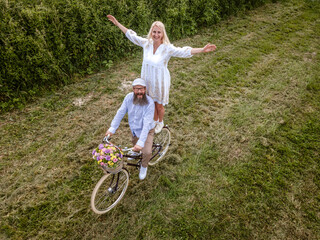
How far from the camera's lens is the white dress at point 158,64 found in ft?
11.3

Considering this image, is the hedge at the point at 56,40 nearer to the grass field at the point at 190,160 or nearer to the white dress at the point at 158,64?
the grass field at the point at 190,160

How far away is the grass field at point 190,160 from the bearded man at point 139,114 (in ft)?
4.11

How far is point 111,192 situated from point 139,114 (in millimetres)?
1473

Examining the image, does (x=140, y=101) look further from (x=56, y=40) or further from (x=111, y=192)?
(x=56, y=40)

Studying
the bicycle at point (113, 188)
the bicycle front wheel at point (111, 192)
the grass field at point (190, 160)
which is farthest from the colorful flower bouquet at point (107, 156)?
the grass field at point (190, 160)

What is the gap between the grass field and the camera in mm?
3480

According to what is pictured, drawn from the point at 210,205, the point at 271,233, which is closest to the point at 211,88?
the point at 210,205

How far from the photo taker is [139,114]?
3.30 m

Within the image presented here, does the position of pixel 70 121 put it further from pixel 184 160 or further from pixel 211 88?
pixel 211 88

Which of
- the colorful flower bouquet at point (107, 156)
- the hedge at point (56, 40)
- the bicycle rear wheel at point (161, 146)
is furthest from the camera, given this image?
the hedge at point (56, 40)

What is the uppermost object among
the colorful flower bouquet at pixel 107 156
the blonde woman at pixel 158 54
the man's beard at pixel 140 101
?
the blonde woman at pixel 158 54

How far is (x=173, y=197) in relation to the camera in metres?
3.87

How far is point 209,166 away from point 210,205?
0.88 metres

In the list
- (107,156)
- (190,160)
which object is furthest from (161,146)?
(107,156)
